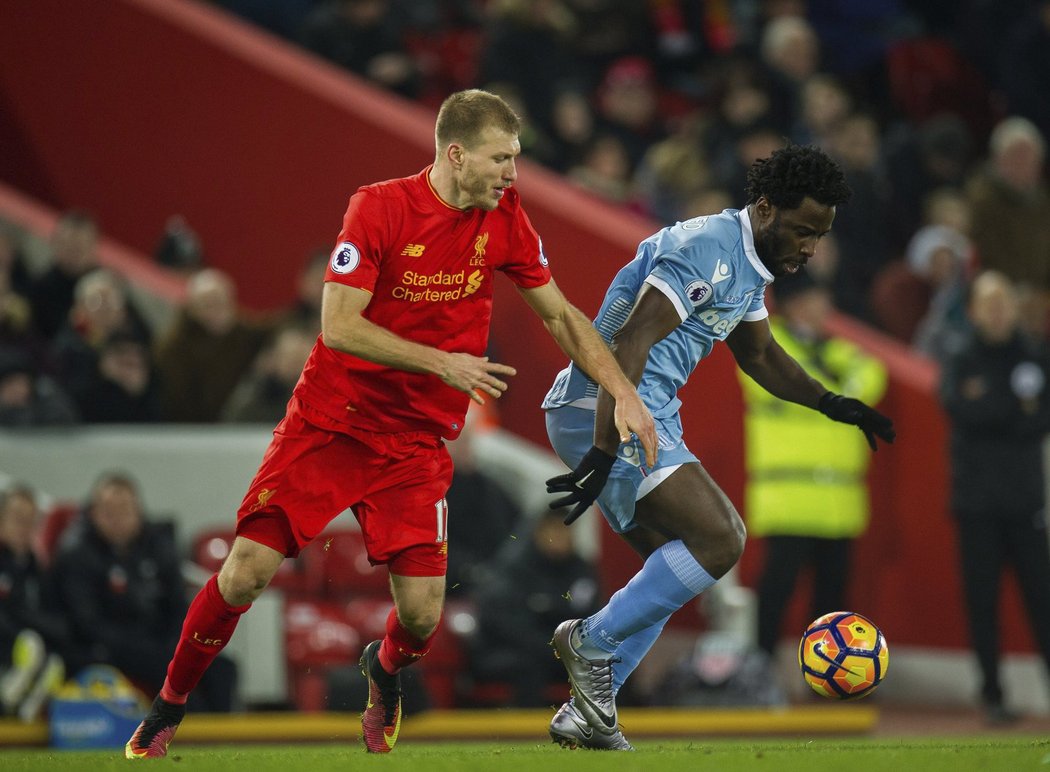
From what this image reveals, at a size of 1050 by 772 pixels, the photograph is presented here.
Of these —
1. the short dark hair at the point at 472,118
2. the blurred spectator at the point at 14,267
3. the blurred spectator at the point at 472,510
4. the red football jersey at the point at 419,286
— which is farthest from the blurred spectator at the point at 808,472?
the short dark hair at the point at 472,118

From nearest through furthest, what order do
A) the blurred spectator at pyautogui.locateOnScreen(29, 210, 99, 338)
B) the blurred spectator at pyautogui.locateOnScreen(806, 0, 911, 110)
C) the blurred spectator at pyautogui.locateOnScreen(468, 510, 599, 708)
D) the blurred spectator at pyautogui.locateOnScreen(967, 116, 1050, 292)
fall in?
the blurred spectator at pyautogui.locateOnScreen(468, 510, 599, 708) → the blurred spectator at pyautogui.locateOnScreen(29, 210, 99, 338) → the blurred spectator at pyautogui.locateOnScreen(967, 116, 1050, 292) → the blurred spectator at pyautogui.locateOnScreen(806, 0, 911, 110)

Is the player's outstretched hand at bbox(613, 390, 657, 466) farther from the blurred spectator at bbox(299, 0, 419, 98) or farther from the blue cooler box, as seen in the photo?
the blurred spectator at bbox(299, 0, 419, 98)

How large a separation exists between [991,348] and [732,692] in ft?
8.24

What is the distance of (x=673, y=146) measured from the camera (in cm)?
1295

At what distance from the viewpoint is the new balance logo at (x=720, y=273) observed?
631 centimetres

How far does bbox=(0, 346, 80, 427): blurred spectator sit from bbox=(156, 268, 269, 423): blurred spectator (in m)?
0.75

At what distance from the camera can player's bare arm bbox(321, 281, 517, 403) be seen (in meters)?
5.79

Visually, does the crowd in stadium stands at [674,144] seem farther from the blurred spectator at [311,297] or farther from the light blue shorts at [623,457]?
the light blue shorts at [623,457]

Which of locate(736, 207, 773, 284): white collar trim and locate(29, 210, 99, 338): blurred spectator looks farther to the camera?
locate(29, 210, 99, 338): blurred spectator

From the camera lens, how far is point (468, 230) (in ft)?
20.5

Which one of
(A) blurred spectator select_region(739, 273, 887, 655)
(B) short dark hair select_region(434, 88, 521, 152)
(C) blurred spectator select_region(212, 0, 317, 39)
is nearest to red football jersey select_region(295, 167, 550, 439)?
(B) short dark hair select_region(434, 88, 521, 152)

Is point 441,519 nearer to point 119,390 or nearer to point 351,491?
point 351,491

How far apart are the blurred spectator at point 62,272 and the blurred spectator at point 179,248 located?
135cm

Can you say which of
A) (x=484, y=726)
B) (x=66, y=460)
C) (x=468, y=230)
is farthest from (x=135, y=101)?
(x=468, y=230)
